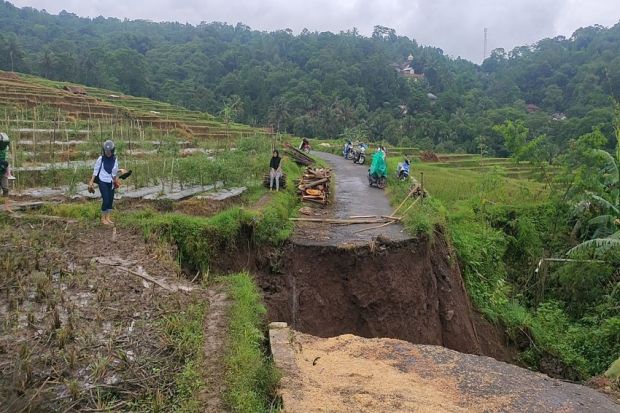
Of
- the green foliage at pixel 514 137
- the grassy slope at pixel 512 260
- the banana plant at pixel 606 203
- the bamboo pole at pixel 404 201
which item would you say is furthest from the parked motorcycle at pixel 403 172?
the banana plant at pixel 606 203

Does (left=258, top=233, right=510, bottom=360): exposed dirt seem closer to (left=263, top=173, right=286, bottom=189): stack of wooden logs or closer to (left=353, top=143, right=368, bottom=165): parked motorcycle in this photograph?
(left=263, top=173, right=286, bottom=189): stack of wooden logs

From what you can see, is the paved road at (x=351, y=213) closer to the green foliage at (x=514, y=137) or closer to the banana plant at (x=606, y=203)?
the green foliage at (x=514, y=137)

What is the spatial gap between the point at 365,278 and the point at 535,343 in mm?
5099

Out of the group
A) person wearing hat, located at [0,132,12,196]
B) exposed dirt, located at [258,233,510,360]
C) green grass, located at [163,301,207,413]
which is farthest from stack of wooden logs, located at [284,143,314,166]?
green grass, located at [163,301,207,413]

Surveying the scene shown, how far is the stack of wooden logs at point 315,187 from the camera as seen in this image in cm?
1338

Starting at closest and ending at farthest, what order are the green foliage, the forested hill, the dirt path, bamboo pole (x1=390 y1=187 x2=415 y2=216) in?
the dirt path → bamboo pole (x1=390 y1=187 x2=415 y2=216) → the green foliage → the forested hill

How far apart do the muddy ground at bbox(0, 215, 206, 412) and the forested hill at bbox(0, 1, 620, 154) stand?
28972 millimetres

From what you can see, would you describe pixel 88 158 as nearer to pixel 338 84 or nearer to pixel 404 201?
pixel 404 201

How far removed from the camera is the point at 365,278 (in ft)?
32.3

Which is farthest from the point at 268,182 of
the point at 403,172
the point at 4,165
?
the point at 4,165

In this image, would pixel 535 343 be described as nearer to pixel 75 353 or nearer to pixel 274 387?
pixel 274 387

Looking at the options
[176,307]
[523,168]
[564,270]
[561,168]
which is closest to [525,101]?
[523,168]

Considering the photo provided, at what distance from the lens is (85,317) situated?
5504 millimetres

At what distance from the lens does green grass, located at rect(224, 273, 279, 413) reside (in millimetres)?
4609
